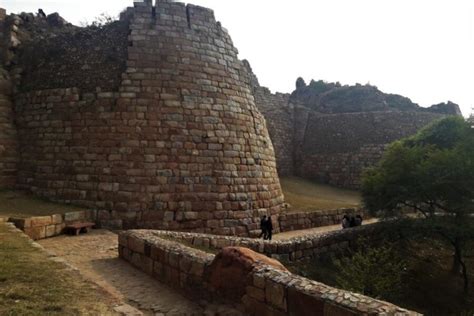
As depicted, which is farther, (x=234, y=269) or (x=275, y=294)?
(x=234, y=269)

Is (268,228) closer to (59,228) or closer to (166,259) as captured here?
(59,228)

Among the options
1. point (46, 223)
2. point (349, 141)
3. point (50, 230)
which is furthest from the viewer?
point (349, 141)

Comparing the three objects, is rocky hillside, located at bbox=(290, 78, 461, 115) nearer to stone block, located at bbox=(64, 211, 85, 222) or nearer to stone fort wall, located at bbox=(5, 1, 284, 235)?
stone fort wall, located at bbox=(5, 1, 284, 235)

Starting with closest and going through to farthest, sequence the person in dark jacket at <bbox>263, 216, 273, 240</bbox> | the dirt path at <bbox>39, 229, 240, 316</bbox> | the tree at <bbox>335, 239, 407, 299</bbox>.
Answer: the dirt path at <bbox>39, 229, 240, 316</bbox> < the tree at <bbox>335, 239, 407, 299</bbox> < the person in dark jacket at <bbox>263, 216, 273, 240</bbox>

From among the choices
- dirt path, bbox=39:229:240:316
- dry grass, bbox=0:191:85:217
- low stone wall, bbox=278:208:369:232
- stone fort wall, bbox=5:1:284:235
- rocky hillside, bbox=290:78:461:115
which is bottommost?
low stone wall, bbox=278:208:369:232

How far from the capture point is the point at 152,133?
41.2 ft

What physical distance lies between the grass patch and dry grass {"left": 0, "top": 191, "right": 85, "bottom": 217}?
13.4 ft

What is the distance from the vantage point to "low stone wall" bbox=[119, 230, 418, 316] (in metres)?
4.31

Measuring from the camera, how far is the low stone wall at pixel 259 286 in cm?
431

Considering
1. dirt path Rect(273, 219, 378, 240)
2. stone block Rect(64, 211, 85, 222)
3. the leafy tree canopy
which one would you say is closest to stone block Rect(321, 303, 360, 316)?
stone block Rect(64, 211, 85, 222)

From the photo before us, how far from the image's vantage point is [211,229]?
40.9ft

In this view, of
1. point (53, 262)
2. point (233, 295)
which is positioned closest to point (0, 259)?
point (53, 262)

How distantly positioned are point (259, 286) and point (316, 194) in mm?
19198

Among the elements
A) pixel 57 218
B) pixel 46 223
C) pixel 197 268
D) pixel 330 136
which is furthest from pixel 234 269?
pixel 330 136
